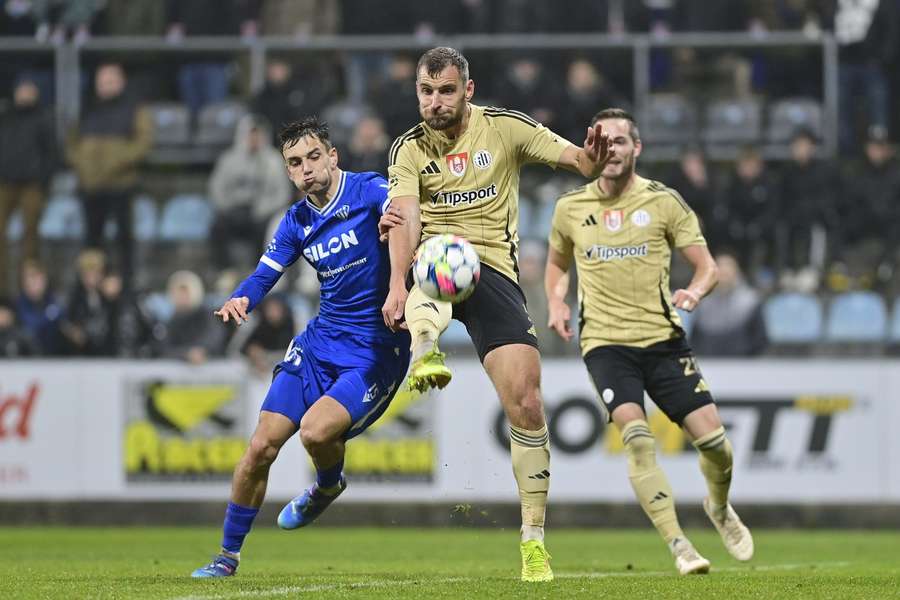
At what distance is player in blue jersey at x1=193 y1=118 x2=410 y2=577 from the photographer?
9.63 meters

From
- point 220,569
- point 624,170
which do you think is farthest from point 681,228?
point 220,569

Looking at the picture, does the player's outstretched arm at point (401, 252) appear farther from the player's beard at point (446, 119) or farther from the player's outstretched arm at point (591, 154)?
the player's outstretched arm at point (591, 154)

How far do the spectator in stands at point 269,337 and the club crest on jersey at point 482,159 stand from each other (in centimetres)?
831

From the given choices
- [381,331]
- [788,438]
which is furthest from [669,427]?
[381,331]

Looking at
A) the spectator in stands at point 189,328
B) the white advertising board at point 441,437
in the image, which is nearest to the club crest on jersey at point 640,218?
the white advertising board at point 441,437

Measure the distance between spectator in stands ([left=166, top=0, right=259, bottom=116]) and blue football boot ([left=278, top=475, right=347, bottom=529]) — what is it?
12.4 metres

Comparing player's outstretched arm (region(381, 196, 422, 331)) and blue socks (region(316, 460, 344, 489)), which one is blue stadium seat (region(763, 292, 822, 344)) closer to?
blue socks (region(316, 460, 344, 489))

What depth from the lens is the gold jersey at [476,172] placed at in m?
9.29

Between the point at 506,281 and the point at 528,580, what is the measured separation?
168cm

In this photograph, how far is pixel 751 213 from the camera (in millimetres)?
19219

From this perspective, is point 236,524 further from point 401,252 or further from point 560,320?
point 560,320

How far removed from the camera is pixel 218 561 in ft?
32.1

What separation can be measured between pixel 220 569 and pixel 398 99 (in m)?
11.2

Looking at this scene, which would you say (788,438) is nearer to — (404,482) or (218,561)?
(404,482)
